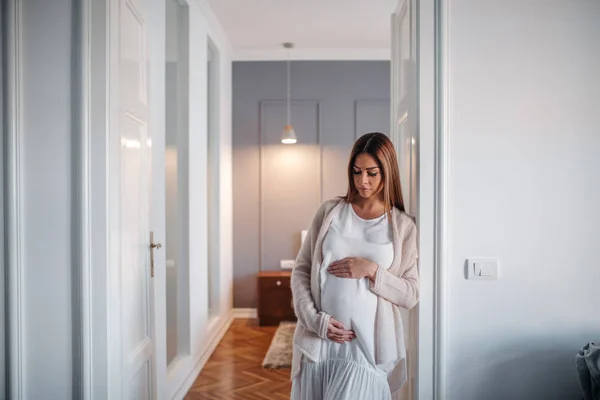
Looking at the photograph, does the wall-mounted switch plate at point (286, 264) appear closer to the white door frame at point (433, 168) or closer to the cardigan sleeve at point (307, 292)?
the cardigan sleeve at point (307, 292)

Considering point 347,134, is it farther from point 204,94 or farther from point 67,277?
point 67,277

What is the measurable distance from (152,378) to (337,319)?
108 centimetres

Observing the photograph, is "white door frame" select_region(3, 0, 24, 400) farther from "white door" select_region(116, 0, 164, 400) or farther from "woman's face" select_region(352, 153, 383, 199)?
"woman's face" select_region(352, 153, 383, 199)

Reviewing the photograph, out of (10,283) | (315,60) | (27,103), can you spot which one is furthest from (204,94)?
(10,283)

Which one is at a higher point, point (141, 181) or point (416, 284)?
point (141, 181)

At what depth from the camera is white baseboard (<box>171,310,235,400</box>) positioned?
9.86 feet

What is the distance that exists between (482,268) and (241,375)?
221 cm

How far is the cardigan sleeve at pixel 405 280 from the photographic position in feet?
5.56

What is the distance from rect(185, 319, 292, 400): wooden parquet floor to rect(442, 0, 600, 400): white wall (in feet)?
5.79

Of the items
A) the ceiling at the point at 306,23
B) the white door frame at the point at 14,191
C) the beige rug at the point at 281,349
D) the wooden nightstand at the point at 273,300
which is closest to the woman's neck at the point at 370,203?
the white door frame at the point at 14,191

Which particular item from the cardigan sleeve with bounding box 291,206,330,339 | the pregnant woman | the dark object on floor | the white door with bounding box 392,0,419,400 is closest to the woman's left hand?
the pregnant woman

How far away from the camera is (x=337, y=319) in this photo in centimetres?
173

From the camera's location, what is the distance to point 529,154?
177cm

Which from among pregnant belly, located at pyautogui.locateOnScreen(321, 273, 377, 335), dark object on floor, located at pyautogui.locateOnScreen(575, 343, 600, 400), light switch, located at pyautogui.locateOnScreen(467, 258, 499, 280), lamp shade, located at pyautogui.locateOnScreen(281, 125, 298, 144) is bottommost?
dark object on floor, located at pyautogui.locateOnScreen(575, 343, 600, 400)
